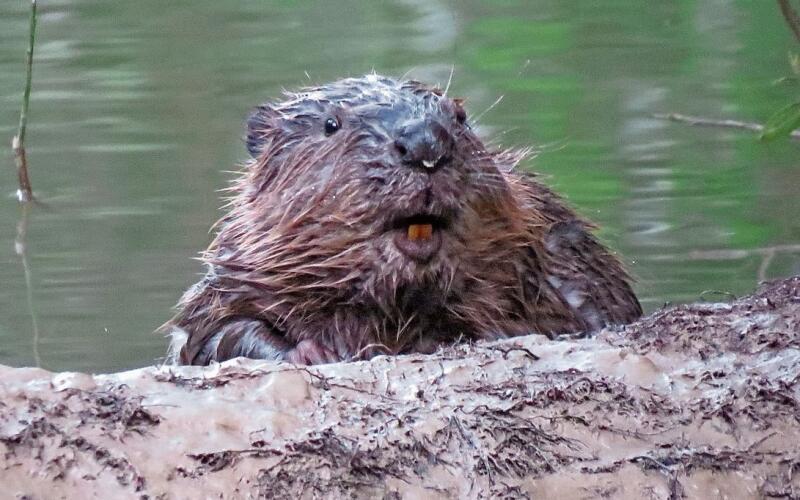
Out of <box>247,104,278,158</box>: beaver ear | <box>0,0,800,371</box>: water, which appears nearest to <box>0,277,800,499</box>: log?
<box>247,104,278,158</box>: beaver ear

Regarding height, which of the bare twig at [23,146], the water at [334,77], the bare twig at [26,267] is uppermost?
the bare twig at [23,146]

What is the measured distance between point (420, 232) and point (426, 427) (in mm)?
1067

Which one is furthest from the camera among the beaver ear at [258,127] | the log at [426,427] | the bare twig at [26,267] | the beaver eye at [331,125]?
the bare twig at [26,267]

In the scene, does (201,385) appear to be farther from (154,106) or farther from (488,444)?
(154,106)

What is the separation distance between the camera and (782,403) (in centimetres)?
257

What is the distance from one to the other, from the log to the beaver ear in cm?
155

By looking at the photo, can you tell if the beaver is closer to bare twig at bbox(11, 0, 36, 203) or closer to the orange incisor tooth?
the orange incisor tooth

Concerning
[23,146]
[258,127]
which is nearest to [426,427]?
[258,127]

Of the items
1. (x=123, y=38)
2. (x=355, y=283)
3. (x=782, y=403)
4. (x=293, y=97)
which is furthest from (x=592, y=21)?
(x=782, y=403)

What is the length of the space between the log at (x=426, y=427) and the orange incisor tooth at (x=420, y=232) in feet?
2.27

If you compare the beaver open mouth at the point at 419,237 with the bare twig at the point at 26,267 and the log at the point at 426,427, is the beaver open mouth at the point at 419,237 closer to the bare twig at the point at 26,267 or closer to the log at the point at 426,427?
the log at the point at 426,427

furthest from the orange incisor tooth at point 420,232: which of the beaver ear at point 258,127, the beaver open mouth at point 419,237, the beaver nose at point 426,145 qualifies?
the beaver ear at point 258,127

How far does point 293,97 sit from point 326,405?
1796 mm

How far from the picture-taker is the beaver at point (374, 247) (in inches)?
135
